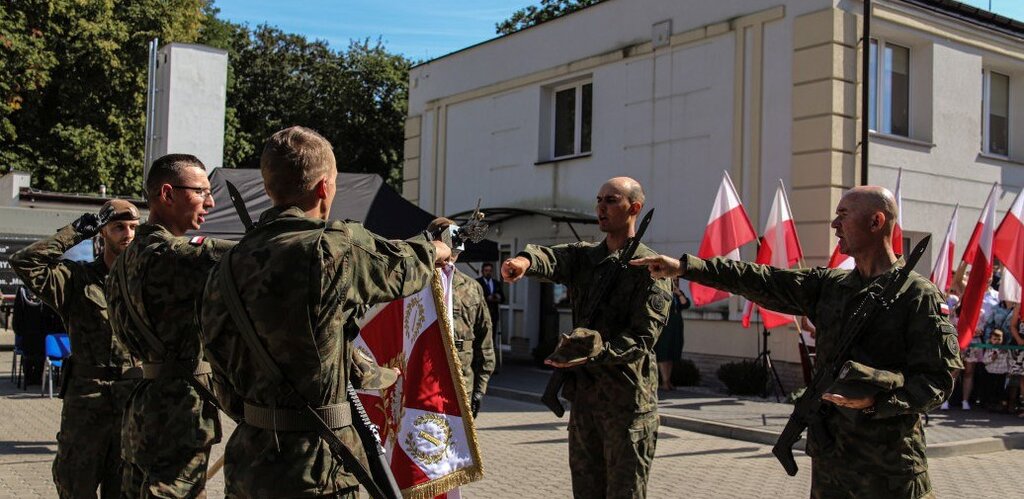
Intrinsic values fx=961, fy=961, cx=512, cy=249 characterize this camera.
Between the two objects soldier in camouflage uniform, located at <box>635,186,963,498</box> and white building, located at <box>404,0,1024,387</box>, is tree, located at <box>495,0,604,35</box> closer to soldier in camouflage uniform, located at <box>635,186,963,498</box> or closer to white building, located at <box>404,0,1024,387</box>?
white building, located at <box>404,0,1024,387</box>

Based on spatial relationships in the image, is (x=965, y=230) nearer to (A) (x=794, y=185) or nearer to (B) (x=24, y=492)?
(A) (x=794, y=185)

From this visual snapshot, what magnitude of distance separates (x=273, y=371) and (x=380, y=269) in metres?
0.47

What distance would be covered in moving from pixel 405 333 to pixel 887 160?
1228cm

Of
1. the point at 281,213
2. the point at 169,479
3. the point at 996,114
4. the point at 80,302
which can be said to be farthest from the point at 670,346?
the point at 281,213

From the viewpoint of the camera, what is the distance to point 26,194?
2153 cm

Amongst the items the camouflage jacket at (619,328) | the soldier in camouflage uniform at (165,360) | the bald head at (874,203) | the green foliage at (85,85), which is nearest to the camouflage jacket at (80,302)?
the soldier in camouflage uniform at (165,360)

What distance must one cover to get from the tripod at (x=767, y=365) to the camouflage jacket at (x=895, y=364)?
9.83 metres

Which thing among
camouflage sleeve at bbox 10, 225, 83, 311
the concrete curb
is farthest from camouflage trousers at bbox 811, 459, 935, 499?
the concrete curb

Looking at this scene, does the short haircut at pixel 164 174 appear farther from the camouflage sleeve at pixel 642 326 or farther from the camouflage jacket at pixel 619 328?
the camouflage sleeve at pixel 642 326

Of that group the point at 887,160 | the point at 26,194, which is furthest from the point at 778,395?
the point at 26,194

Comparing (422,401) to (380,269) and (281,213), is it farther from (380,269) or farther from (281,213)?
(281,213)

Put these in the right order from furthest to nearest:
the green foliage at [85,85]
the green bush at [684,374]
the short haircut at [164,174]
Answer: the green foliage at [85,85], the green bush at [684,374], the short haircut at [164,174]

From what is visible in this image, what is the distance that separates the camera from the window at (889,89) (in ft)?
50.8

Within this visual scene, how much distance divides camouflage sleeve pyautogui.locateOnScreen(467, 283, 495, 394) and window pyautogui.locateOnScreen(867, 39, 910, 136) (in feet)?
33.1
